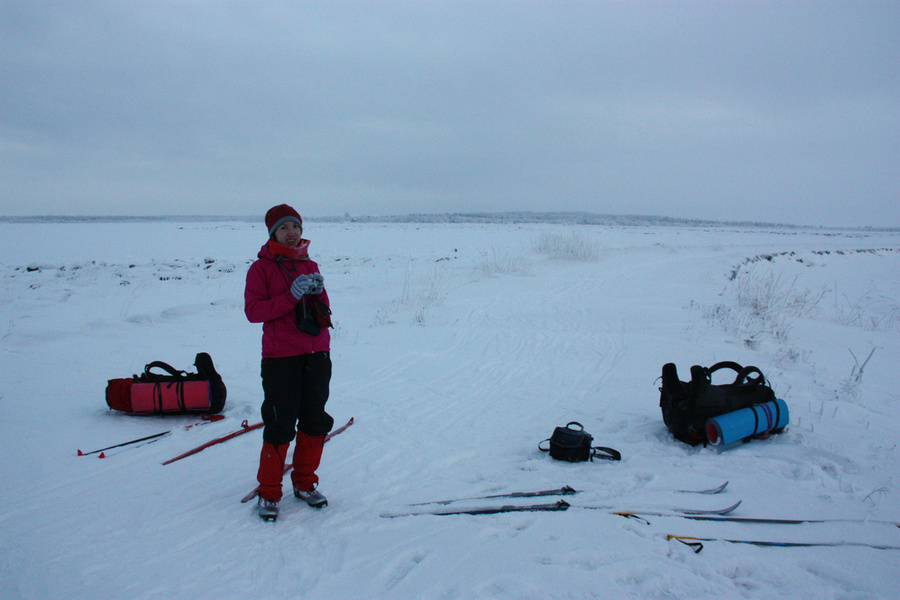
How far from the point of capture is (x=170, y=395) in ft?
16.4

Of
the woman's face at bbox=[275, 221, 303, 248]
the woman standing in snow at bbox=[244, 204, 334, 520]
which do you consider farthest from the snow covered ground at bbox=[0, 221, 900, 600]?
the woman's face at bbox=[275, 221, 303, 248]

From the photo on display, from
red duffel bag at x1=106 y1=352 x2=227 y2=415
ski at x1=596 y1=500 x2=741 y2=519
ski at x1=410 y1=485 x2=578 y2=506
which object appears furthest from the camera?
red duffel bag at x1=106 y1=352 x2=227 y2=415

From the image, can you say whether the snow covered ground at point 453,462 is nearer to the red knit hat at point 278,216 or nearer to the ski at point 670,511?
the ski at point 670,511

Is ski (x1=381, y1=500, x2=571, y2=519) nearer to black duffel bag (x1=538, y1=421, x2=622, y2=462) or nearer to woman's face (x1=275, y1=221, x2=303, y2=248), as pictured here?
black duffel bag (x1=538, y1=421, x2=622, y2=462)

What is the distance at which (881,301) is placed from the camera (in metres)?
14.1

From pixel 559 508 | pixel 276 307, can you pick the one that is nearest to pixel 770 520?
pixel 559 508

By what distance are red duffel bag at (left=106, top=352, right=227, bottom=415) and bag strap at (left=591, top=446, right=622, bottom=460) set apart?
4014 millimetres

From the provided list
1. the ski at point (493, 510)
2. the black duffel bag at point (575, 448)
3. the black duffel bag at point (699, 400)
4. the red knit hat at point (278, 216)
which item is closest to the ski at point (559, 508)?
the ski at point (493, 510)

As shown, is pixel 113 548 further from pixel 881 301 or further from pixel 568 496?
pixel 881 301

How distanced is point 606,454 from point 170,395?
460 centimetres

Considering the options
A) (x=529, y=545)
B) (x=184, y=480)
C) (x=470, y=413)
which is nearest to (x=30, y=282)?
(x=184, y=480)

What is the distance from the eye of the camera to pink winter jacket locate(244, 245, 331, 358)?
302 centimetres

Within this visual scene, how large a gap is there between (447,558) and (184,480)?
2.42 m

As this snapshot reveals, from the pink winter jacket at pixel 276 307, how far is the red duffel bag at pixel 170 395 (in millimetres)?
2474
